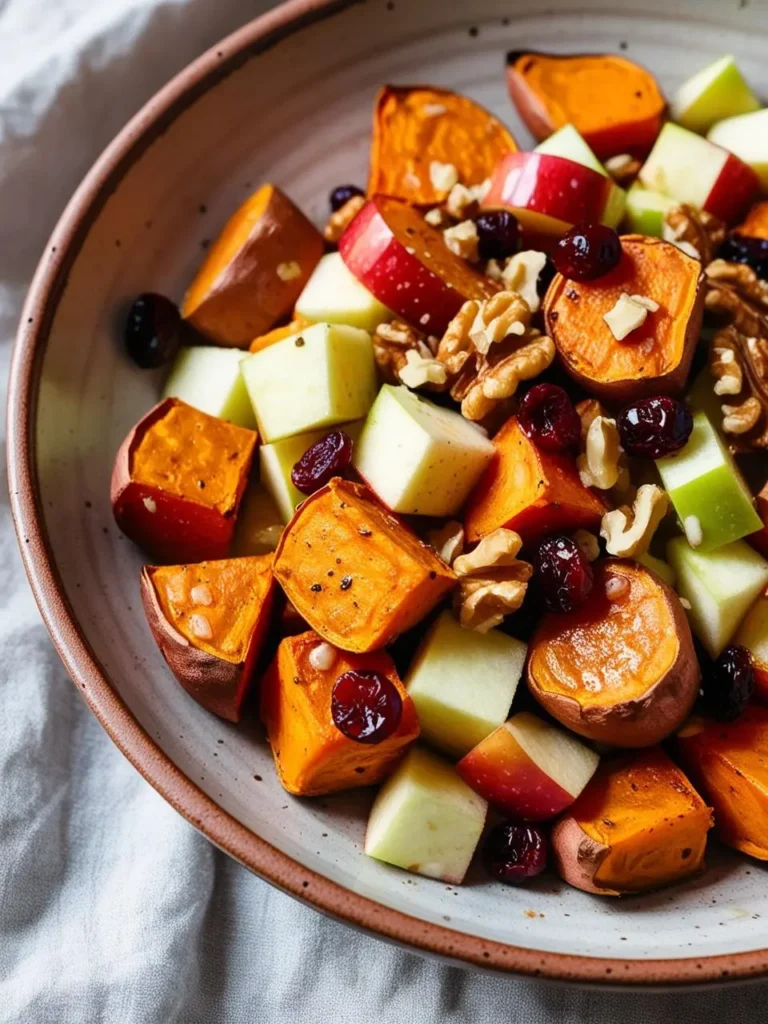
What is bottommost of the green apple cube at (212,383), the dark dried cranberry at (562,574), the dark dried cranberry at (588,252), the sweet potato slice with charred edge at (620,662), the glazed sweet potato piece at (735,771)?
the glazed sweet potato piece at (735,771)

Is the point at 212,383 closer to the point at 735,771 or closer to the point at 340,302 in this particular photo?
the point at 340,302

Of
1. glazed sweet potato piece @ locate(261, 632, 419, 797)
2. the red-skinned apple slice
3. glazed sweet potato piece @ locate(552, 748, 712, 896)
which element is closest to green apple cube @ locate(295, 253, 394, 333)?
the red-skinned apple slice

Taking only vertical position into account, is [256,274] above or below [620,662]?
above

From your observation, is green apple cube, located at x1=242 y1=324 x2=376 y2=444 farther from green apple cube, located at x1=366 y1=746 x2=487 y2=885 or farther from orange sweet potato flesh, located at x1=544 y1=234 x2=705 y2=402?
green apple cube, located at x1=366 y1=746 x2=487 y2=885

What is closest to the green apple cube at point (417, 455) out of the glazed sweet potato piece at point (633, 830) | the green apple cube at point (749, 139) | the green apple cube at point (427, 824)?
the green apple cube at point (427, 824)

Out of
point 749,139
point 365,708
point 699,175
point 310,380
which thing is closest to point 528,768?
point 365,708

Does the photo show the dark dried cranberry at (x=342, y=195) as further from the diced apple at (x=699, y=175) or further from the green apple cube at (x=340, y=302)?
the diced apple at (x=699, y=175)

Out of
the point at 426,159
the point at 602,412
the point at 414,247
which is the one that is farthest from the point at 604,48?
the point at 602,412
